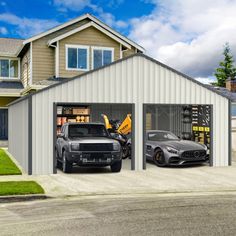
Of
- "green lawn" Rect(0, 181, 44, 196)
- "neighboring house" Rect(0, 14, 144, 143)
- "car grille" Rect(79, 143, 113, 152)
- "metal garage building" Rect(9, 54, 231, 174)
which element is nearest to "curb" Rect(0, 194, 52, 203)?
"green lawn" Rect(0, 181, 44, 196)

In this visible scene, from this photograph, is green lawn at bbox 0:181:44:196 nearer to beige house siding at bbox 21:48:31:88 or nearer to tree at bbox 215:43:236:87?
beige house siding at bbox 21:48:31:88

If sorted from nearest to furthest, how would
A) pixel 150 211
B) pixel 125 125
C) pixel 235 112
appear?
pixel 150 211, pixel 125 125, pixel 235 112

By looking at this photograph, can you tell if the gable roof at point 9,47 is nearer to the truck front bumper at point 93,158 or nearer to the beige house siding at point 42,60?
the beige house siding at point 42,60

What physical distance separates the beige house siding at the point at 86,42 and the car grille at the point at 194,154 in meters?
11.6

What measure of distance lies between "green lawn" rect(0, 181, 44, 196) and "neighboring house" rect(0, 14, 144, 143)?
1327 centimetres

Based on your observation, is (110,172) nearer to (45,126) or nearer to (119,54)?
(45,126)

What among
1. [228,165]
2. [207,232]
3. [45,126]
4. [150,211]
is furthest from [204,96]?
[207,232]

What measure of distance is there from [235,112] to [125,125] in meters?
10.9

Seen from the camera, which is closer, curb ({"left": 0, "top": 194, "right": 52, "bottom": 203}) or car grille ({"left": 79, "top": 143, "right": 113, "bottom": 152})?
curb ({"left": 0, "top": 194, "right": 52, "bottom": 203})

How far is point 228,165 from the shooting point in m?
17.4

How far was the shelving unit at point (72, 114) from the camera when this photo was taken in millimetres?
25894

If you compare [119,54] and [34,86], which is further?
[119,54]

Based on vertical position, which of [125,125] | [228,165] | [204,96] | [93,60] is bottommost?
[228,165]

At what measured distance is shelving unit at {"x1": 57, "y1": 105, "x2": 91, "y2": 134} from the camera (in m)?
25.9
